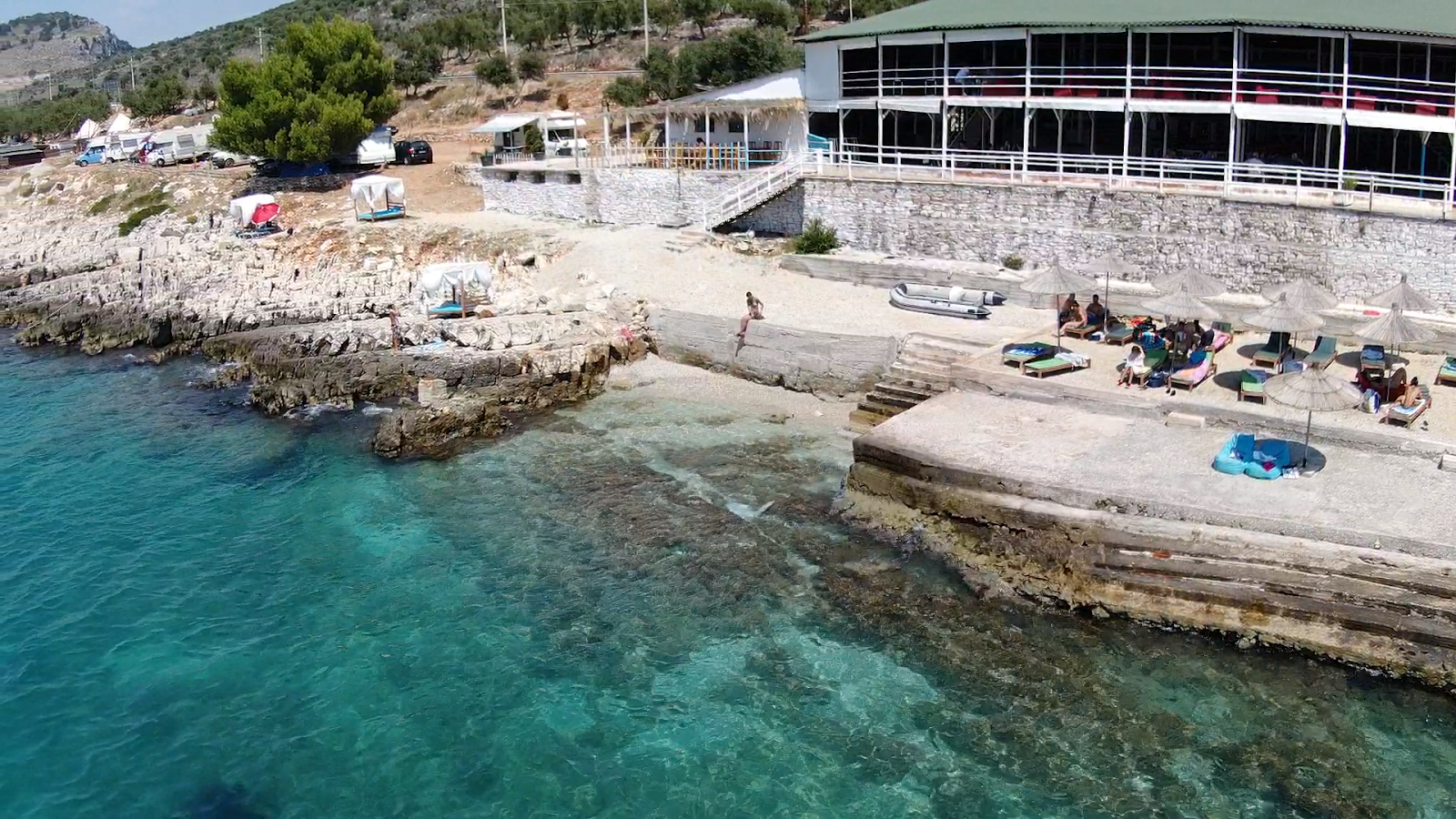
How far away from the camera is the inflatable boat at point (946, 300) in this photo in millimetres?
31386

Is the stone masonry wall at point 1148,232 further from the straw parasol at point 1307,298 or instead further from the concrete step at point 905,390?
the concrete step at point 905,390

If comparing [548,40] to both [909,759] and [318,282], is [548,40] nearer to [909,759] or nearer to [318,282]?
[318,282]

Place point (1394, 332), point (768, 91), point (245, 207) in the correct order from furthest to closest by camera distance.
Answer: point (245, 207) → point (768, 91) → point (1394, 332)

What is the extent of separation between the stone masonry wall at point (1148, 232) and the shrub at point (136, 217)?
118ft

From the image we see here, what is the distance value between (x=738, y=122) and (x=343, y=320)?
16.5 m

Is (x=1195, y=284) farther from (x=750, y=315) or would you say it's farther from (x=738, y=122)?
(x=738, y=122)

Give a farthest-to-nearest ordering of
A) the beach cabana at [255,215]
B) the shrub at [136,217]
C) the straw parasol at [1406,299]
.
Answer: the shrub at [136,217], the beach cabana at [255,215], the straw parasol at [1406,299]

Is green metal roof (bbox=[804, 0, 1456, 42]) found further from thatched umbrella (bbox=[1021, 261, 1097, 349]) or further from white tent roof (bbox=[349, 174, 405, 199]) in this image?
white tent roof (bbox=[349, 174, 405, 199])

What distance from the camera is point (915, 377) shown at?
91.0 feet

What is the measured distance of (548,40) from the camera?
89750 millimetres

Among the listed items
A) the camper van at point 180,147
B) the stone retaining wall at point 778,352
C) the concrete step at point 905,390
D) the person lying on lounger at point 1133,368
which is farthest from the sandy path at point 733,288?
the camper van at point 180,147

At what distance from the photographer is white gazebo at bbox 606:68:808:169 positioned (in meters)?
41.4

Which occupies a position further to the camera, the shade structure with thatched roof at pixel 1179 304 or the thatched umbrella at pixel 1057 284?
the thatched umbrella at pixel 1057 284

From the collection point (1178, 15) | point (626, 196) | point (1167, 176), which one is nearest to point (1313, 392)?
point (1167, 176)
